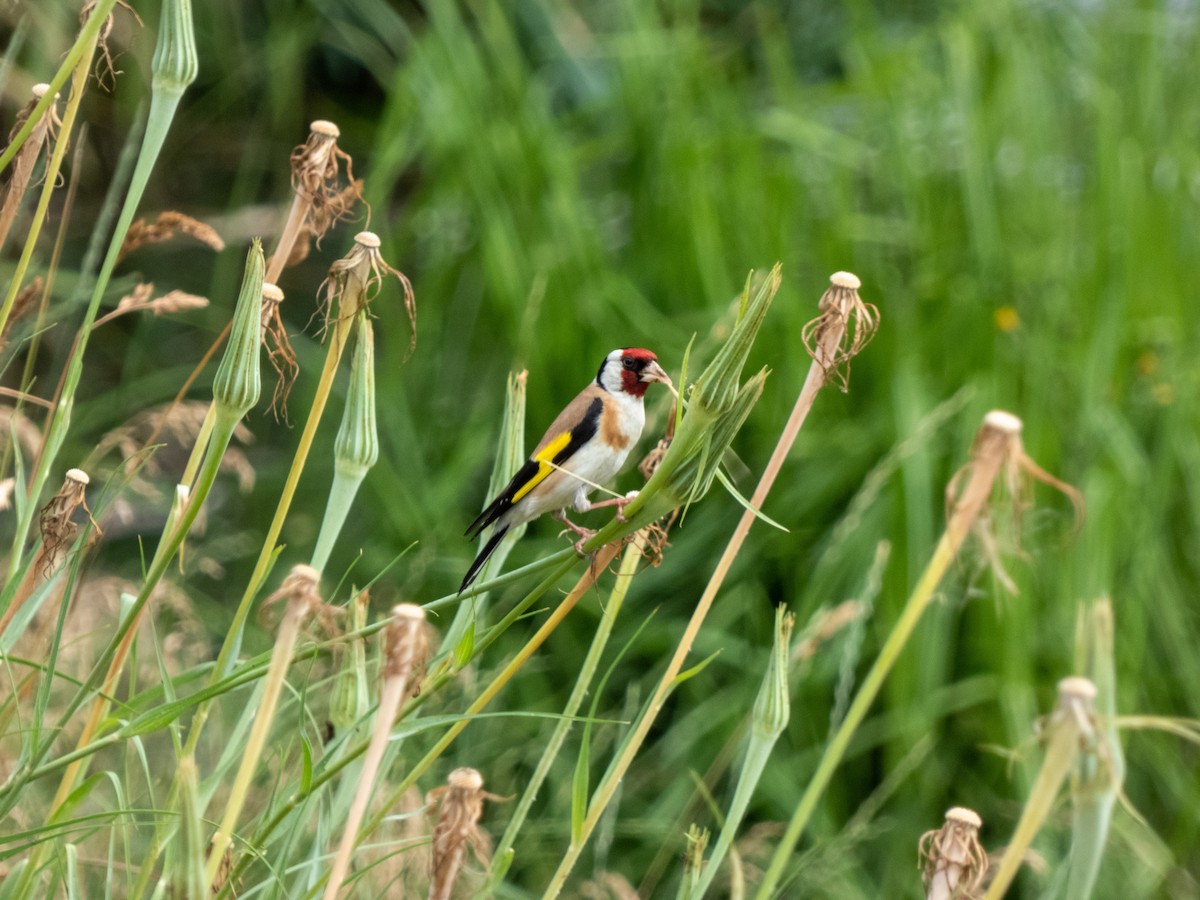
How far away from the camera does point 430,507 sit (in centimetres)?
322

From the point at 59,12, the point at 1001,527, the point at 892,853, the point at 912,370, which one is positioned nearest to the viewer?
the point at 1001,527

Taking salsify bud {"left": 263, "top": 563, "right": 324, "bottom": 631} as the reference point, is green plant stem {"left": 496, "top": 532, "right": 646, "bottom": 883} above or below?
below

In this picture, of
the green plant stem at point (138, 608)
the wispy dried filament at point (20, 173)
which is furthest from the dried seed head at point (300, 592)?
the wispy dried filament at point (20, 173)

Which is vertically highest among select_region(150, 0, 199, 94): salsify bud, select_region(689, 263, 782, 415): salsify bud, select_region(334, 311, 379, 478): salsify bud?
select_region(150, 0, 199, 94): salsify bud

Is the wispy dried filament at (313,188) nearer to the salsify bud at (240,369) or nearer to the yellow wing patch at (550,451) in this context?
the salsify bud at (240,369)

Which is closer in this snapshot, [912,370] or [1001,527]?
[1001,527]

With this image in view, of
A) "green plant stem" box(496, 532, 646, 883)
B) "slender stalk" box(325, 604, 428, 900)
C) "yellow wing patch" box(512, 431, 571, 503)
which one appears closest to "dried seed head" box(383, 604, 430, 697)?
"slender stalk" box(325, 604, 428, 900)

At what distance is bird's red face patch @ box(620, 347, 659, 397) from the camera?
2.01m

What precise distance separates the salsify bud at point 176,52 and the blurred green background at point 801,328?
1.37 metres

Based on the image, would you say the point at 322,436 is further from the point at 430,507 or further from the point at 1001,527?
the point at 1001,527

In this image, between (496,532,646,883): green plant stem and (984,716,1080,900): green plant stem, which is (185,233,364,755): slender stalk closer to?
(496,532,646,883): green plant stem

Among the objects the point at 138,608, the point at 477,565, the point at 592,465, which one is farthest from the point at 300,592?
the point at 592,465

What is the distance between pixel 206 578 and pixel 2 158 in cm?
291

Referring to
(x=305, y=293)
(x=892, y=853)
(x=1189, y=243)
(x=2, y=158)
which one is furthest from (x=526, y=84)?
(x=2, y=158)
